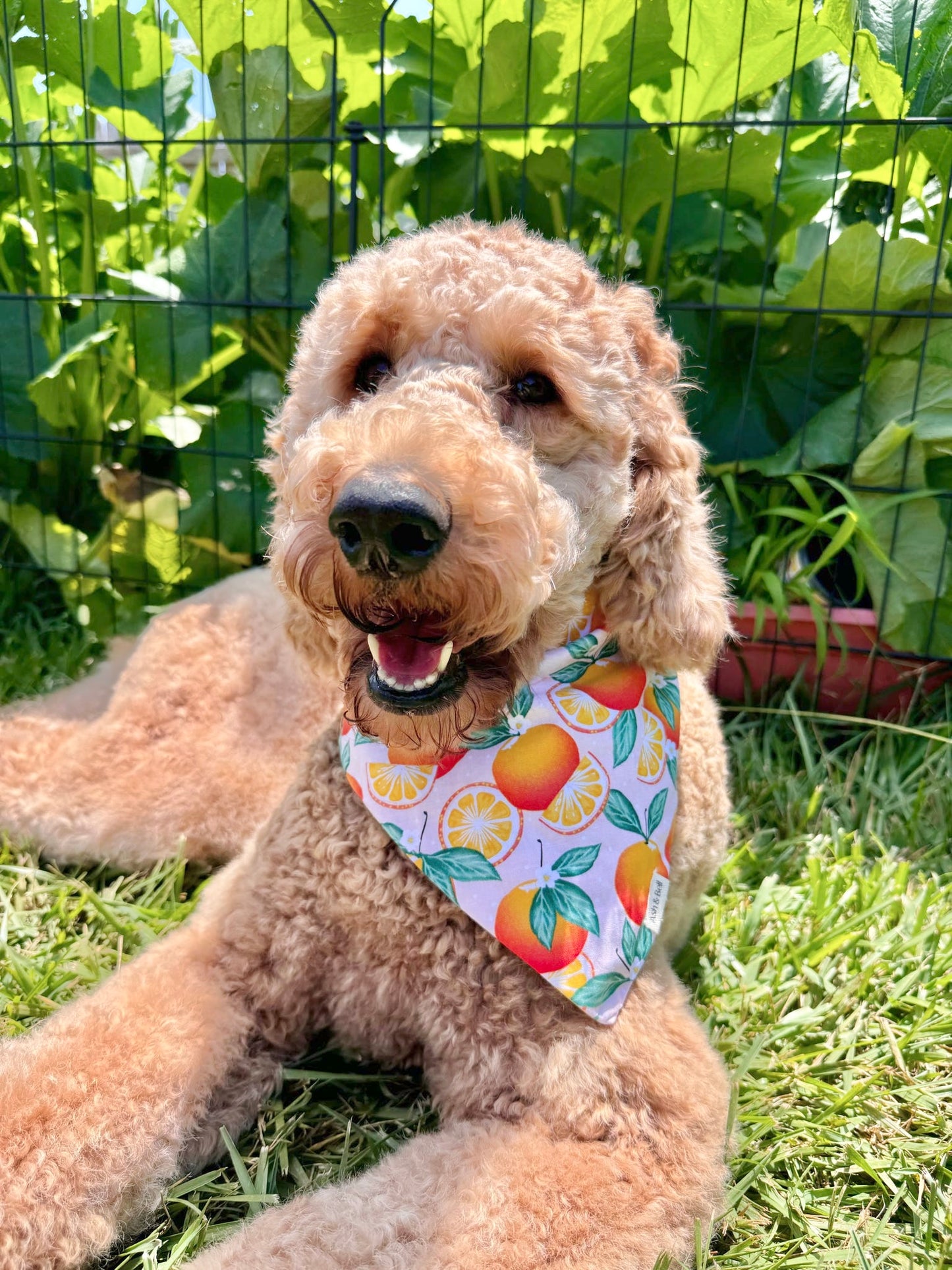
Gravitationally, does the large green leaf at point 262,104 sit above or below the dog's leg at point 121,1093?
above

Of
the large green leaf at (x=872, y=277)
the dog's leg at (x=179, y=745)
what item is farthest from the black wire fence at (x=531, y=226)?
the dog's leg at (x=179, y=745)

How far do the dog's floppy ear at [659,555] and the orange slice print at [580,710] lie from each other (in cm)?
10

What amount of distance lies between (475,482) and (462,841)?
1.71 feet

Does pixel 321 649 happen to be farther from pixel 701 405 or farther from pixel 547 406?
pixel 701 405

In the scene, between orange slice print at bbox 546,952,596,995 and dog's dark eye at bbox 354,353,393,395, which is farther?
dog's dark eye at bbox 354,353,393,395

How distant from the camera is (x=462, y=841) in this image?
4.58ft

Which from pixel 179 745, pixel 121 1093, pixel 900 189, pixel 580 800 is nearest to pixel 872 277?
pixel 900 189

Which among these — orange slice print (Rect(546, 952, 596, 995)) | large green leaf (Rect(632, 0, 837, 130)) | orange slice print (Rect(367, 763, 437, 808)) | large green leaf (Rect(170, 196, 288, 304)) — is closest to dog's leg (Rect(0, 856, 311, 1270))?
orange slice print (Rect(367, 763, 437, 808))

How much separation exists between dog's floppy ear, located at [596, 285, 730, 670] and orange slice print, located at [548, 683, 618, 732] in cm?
10

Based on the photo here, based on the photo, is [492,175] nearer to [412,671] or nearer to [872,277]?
[872,277]

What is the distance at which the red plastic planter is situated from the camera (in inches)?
107

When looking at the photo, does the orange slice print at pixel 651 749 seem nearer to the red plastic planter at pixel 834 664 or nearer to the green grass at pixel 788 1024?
the green grass at pixel 788 1024

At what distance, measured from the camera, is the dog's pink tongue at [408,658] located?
4.14 feet

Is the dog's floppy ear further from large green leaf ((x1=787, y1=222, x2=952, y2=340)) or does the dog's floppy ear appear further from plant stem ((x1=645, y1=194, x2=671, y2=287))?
plant stem ((x1=645, y1=194, x2=671, y2=287))
